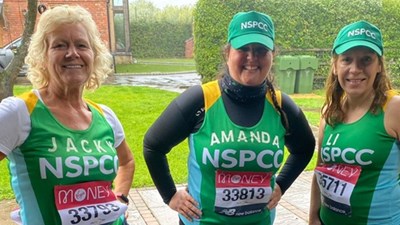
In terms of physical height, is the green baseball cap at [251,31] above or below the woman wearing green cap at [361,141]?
above

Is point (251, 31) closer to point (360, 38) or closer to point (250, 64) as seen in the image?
point (250, 64)

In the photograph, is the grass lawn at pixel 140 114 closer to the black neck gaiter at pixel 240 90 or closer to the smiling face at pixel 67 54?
the smiling face at pixel 67 54

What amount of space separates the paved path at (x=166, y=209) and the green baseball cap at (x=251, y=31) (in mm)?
2597

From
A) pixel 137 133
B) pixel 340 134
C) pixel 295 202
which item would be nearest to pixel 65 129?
pixel 340 134

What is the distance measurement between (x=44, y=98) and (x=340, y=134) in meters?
1.59

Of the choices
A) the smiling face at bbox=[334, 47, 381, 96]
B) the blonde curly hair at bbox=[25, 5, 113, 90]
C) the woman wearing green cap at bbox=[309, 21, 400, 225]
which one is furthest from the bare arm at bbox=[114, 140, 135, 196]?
the smiling face at bbox=[334, 47, 381, 96]

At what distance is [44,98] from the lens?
6.38 ft

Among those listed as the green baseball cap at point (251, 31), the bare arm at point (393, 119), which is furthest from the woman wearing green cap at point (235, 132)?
the bare arm at point (393, 119)

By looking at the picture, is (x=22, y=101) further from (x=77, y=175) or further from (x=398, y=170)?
(x=398, y=170)

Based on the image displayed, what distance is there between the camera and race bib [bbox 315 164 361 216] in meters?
2.16

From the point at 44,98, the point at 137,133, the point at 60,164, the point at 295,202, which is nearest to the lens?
the point at 60,164

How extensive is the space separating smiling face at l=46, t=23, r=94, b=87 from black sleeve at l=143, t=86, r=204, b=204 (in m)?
0.49

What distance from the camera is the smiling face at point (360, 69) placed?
2211mm

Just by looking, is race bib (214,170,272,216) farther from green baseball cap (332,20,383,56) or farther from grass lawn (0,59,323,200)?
grass lawn (0,59,323,200)
